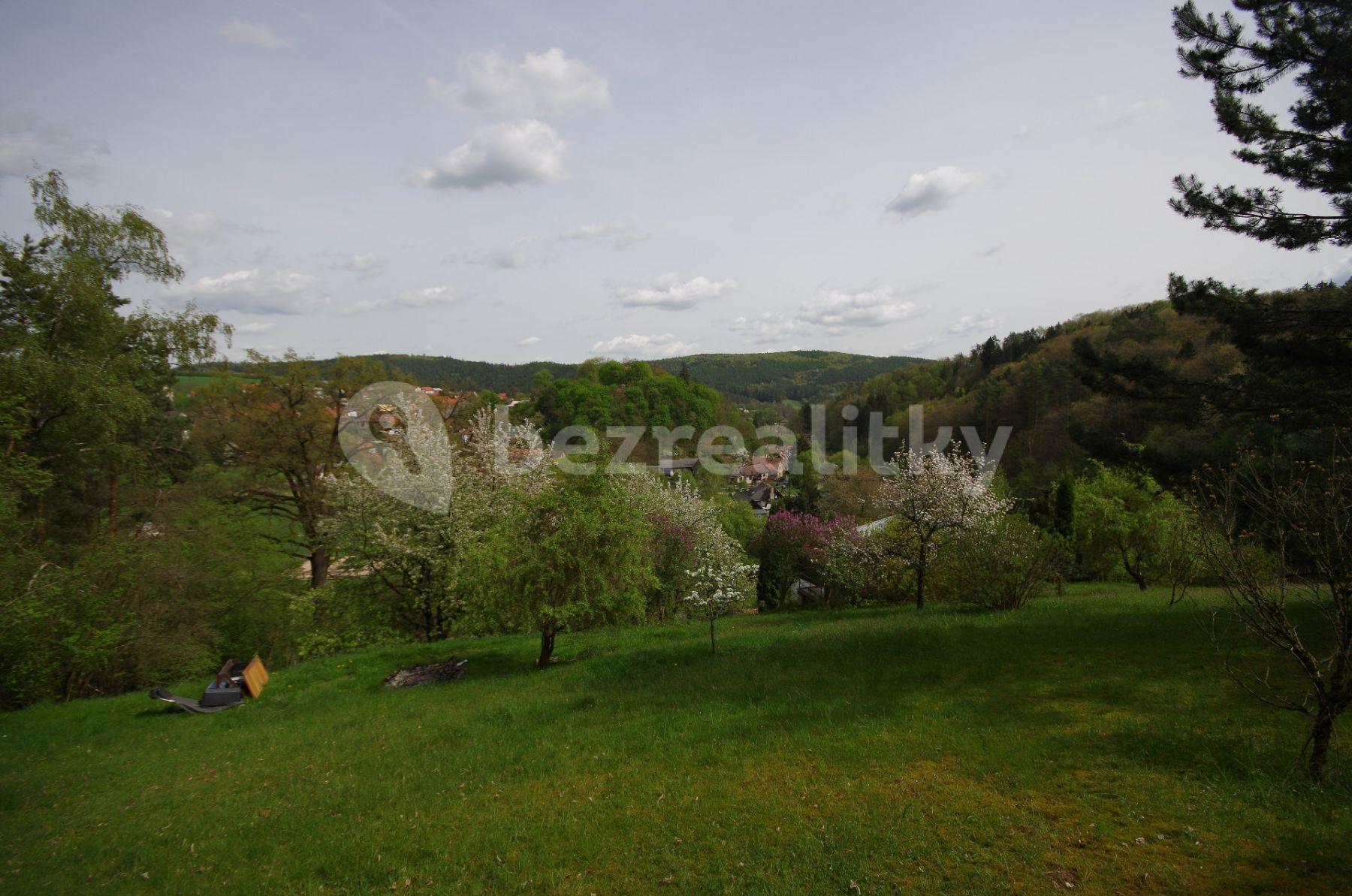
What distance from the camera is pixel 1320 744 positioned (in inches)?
216

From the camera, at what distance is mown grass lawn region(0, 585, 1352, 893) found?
507 cm

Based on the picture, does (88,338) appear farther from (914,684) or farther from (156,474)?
(914,684)

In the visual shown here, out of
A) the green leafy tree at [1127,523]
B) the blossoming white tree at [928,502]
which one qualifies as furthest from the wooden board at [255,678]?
the green leafy tree at [1127,523]

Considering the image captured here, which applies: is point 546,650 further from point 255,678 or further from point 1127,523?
point 1127,523

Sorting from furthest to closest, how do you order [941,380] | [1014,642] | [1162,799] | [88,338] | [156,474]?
[941,380], [156,474], [88,338], [1014,642], [1162,799]

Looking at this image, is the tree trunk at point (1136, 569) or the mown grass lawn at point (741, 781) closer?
the mown grass lawn at point (741, 781)

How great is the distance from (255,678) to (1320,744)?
17.2 metres

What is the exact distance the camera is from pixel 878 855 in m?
5.16

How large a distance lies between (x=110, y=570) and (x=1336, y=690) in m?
21.8

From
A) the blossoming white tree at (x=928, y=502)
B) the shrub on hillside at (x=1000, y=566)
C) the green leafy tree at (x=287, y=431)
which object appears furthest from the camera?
the green leafy tree at (x=287, y=431)

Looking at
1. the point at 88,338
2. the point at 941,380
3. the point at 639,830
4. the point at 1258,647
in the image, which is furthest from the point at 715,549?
the point at 941,380

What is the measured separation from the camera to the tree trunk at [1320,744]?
17.7 feet

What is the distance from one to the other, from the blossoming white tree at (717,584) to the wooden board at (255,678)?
31.3 ft

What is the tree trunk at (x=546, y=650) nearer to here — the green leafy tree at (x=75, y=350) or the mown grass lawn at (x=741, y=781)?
the mown grass lawn at (x=741, y=781)
